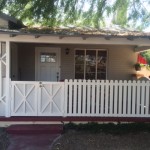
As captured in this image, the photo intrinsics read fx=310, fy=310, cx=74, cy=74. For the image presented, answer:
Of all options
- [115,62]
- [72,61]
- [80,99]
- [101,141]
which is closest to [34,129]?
[80,99]

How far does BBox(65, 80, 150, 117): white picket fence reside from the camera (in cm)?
971

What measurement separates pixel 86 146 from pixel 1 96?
334cm

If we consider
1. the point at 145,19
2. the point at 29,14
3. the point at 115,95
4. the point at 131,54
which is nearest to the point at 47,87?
the point at 115,95

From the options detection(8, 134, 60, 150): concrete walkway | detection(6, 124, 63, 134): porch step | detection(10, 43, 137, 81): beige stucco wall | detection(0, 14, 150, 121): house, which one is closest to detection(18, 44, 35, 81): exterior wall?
detection(10, 43, 137, 81): beige stucco wall

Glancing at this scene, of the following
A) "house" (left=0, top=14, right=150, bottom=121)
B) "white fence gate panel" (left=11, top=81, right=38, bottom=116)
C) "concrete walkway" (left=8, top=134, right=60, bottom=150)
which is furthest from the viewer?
"white fence gate panel" (left=11, top=81, right=38, bottom=116)

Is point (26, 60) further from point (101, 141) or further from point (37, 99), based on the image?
point (101, 141)

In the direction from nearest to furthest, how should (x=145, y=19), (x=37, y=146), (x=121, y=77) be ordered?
(x=37, y=146) → (x=145, y=19) → (x=121, y=77)

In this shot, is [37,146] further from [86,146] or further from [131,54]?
[131,54]

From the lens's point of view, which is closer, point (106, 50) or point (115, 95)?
point (115, 95)

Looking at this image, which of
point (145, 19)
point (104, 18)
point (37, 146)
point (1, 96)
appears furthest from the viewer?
point (104, 18)

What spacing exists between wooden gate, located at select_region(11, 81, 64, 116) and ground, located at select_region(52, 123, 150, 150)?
3.45 ft

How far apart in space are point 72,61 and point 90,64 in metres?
0.87

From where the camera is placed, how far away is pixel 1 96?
9.68 meters

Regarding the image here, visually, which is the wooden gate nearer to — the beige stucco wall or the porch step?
the porch step
